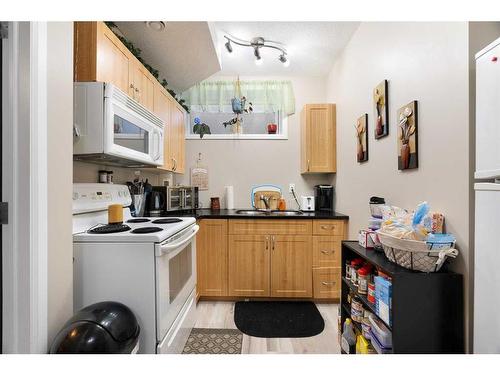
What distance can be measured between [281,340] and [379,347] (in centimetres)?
87

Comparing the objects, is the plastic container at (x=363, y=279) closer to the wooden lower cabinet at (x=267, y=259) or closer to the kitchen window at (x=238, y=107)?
the wooden lower cabinet at (x=267, y=259)

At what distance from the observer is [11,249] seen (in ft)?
2.78

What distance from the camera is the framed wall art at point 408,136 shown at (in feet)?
4.44

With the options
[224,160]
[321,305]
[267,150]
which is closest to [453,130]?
[321,305]

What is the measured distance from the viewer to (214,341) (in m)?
1.81

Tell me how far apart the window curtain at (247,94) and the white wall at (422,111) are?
3.14 ft

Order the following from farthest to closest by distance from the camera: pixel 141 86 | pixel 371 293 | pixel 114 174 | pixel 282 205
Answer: pixel 282 205, pixel 114 174, pixel 141 86, pixel 371 293

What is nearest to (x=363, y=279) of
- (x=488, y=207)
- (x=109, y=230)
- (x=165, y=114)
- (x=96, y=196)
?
(x=488, y=207)

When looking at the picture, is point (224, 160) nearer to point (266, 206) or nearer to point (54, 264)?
point (266, 206)

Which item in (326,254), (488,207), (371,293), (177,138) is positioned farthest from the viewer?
(177,138)

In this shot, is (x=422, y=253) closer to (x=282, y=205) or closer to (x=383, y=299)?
(x=383, y=299)

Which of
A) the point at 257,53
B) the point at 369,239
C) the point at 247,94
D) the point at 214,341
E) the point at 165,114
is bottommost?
the point at 214,341

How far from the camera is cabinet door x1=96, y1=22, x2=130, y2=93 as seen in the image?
137cm

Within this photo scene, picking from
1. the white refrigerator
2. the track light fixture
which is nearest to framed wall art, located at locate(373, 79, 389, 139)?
the white refrigerator
